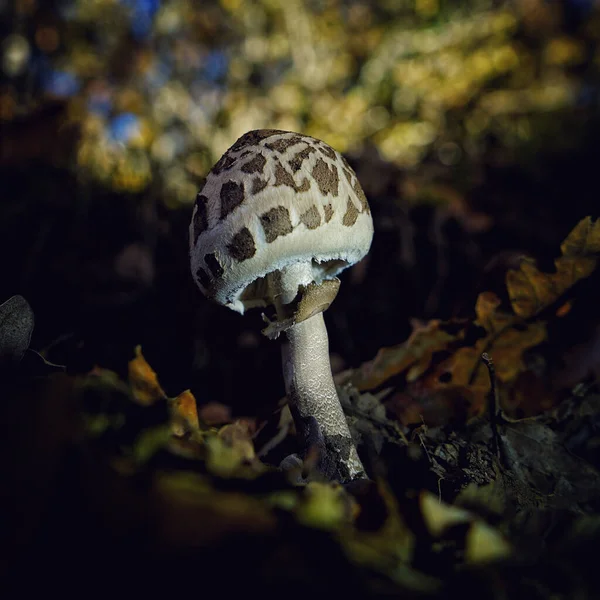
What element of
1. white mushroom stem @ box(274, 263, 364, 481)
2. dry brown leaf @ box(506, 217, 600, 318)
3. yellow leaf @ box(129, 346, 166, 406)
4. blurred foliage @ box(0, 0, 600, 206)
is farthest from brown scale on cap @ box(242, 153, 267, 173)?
blurred foliage @ box(0, 0, 600, 206)

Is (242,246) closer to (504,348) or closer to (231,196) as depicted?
(231,196)

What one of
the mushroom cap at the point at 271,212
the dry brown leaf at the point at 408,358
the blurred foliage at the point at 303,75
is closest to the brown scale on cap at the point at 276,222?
the mushroom cap at the point at 271,212

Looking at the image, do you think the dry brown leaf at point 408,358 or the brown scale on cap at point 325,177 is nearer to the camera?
the brown scale on cap at point 325,177

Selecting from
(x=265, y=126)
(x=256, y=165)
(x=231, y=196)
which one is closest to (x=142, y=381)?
(x=231, y=196)

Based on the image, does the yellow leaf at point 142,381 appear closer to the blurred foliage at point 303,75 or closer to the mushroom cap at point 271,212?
the mushroom cap at point 271,212

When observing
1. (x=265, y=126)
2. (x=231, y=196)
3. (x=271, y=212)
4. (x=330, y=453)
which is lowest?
(x=330, y=453)

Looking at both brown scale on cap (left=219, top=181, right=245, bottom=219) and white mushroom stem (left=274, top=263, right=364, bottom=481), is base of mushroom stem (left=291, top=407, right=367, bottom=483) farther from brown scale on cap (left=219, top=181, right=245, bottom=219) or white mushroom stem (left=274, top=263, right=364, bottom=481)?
brown scale on cap (left=219, top=181, right=245, bottom=219)
